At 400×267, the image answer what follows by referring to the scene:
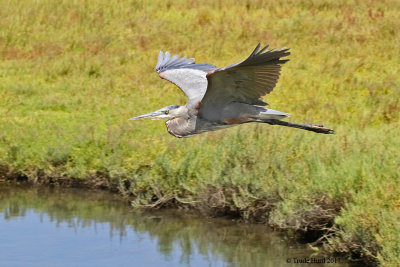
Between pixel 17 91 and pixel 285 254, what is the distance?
5.91 m

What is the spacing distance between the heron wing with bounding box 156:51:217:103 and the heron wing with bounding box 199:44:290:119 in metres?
0.23

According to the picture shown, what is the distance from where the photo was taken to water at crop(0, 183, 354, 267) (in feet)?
25.8

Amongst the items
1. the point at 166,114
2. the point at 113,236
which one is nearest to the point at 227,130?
the point at 113,236

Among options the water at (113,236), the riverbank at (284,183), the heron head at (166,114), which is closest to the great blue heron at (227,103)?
the heron head at (166,114)

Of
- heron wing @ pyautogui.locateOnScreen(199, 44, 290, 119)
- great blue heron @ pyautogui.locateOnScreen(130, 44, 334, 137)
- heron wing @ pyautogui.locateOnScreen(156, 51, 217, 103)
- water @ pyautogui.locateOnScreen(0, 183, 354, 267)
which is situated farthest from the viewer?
water @ pyautogui.locateOnScreen(0, 183, 354, 267)

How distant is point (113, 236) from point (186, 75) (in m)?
2.10

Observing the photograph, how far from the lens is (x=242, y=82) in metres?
6.35

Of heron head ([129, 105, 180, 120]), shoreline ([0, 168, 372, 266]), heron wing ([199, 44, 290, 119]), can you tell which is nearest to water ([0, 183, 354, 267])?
shoreline ([0, 168, 372, 266])

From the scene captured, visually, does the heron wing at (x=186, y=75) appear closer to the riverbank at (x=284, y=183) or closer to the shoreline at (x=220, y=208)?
the riverbank at (x=284, y=183)

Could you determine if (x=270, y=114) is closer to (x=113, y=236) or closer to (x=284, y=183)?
(x=284, y=183)

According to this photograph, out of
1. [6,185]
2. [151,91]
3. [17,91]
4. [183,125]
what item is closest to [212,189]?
[183,125]

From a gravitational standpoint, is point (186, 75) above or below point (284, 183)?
above

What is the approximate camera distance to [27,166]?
9602 millimetres

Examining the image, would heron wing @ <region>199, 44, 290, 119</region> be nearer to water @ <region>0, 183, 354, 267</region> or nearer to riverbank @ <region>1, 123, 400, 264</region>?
riverbank @ <region>1, 123, 400, 264</region>
